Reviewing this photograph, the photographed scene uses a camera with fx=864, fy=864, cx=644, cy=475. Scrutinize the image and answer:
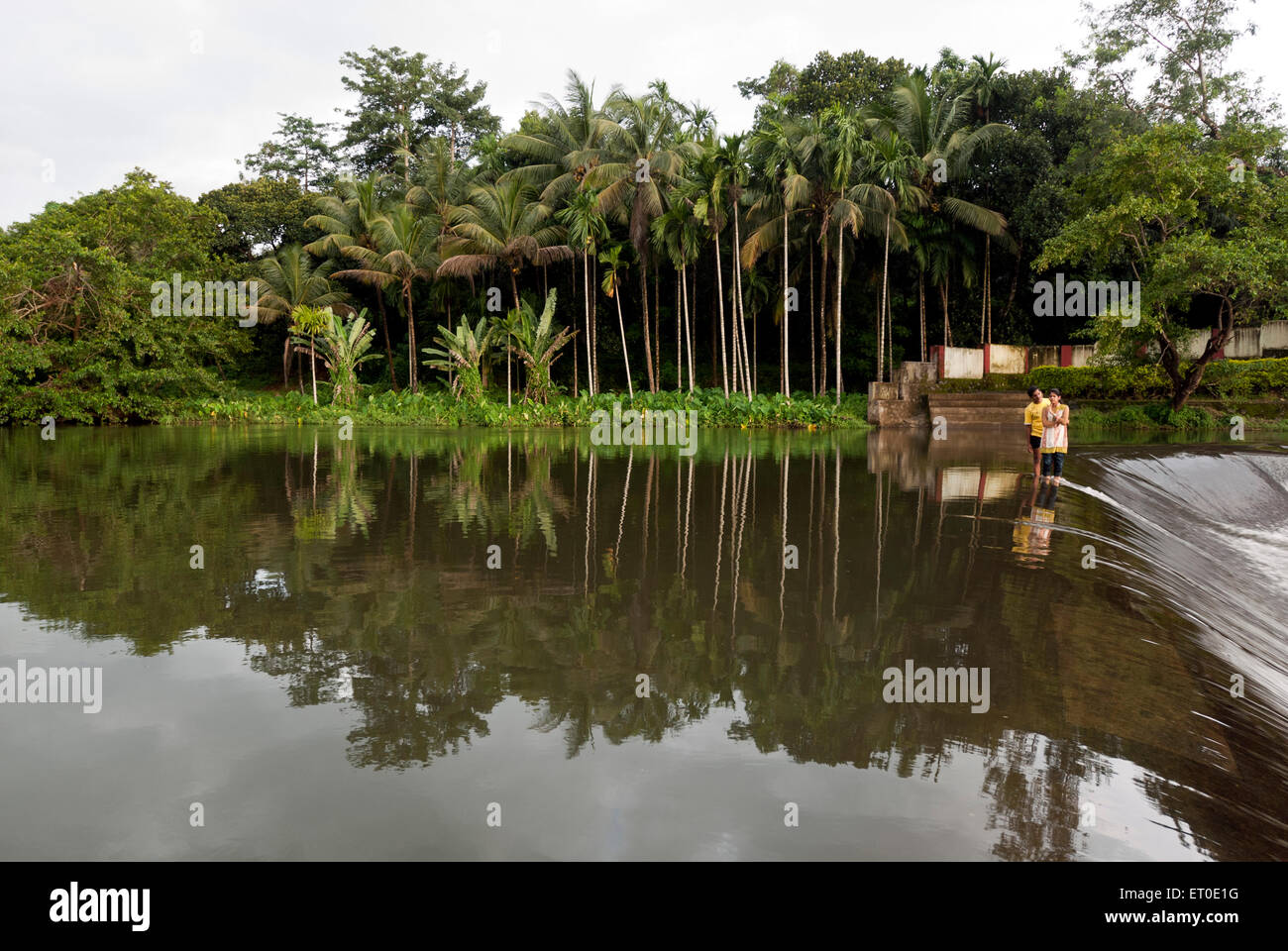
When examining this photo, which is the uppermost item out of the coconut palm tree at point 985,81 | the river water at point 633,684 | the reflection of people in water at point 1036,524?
the coconut palm tree at point 985,81

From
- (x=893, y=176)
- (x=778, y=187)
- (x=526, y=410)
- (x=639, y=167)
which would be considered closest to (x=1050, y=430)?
(x=778, y=187)

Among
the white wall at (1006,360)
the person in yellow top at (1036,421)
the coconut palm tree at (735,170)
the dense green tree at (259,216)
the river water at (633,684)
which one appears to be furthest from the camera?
the dense green tree at (259,216)

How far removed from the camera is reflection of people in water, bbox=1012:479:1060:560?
796 centimetres

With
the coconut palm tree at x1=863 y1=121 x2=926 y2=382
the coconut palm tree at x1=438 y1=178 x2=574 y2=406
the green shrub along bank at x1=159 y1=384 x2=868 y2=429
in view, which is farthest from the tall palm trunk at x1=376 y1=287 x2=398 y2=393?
the coconut palm tree at x1=863 y1=121 x2=926 y2=382

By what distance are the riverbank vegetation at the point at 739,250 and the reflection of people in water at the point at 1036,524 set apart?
11.8m

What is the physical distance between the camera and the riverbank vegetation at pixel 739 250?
22203 millimetres

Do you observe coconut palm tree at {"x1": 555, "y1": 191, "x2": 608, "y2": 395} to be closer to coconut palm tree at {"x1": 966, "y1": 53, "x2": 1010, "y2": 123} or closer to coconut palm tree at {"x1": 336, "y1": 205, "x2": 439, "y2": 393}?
coconut palm tree at {"x1": 336, "y1": 205, "x2": 439, "y2": 393}

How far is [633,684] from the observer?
173 inches

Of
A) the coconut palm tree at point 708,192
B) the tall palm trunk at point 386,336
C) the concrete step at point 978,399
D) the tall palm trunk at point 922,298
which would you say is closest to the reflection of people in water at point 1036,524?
the concrete step at point 978,399

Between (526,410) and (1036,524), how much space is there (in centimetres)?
2121

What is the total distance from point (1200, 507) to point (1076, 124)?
22.0 metres

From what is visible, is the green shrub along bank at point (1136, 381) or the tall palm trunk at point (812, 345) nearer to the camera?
the green shrub along bank at point (1136, 381)

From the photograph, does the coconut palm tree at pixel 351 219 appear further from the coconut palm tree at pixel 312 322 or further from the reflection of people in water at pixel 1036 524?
the reflection of people in water at pixel 1036 524
